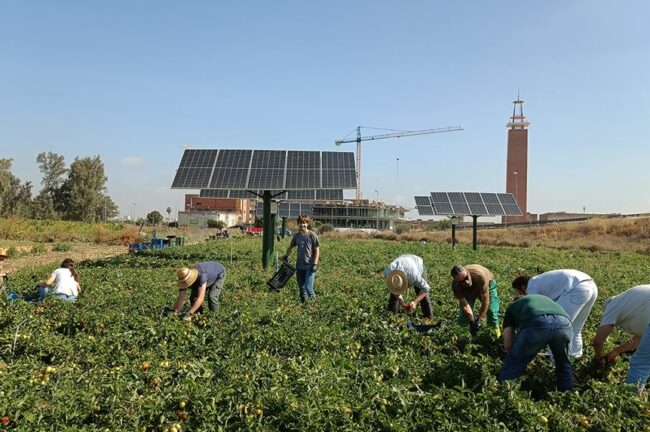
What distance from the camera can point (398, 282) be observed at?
25.7 ft

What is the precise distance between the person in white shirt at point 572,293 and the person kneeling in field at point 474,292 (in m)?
0.70

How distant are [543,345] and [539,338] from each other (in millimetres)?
104

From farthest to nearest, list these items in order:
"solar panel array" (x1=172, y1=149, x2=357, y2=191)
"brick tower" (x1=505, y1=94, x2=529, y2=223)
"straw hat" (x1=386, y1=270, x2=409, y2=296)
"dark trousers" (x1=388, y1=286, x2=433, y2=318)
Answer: "brick tower" (x1=505, y1=94, x2=529, y2=223) → "solar panel array" (x1=172, y1=149, x2=357, y2=191) → "dark trousers" (x1=388, y1=286, x2=433, y2=318) → "straw hat" (x1=386, y1=270, x2=409, y2=296)

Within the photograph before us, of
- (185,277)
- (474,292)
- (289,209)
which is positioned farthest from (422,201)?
(185,277)

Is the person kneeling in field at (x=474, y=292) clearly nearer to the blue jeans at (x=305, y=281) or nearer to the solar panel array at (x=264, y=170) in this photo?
the blue jeans at (x=305, y=281)

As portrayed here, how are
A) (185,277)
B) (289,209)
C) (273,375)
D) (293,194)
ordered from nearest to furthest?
(273,375), (185,277), (293,194), (289,209)

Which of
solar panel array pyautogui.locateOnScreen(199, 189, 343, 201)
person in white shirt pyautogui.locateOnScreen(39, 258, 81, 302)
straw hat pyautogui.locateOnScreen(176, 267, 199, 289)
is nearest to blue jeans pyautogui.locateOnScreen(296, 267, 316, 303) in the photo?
straw hat pyautogui.locateOnScreen(176, 267, 199, 289)

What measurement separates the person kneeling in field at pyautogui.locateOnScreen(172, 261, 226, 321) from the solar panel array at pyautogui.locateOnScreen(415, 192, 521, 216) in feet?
80.5

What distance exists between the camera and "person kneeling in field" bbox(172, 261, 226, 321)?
7366 mm

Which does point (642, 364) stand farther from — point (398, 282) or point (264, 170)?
point (264, 170)

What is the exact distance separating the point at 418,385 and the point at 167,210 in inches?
4332

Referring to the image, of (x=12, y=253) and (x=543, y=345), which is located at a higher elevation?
(x=543, y=345)

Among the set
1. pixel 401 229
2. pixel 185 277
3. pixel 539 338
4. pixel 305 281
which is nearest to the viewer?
pixel 539 338

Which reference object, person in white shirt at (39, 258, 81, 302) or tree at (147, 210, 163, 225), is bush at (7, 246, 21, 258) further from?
tree at (147, 210, 163, 225)
